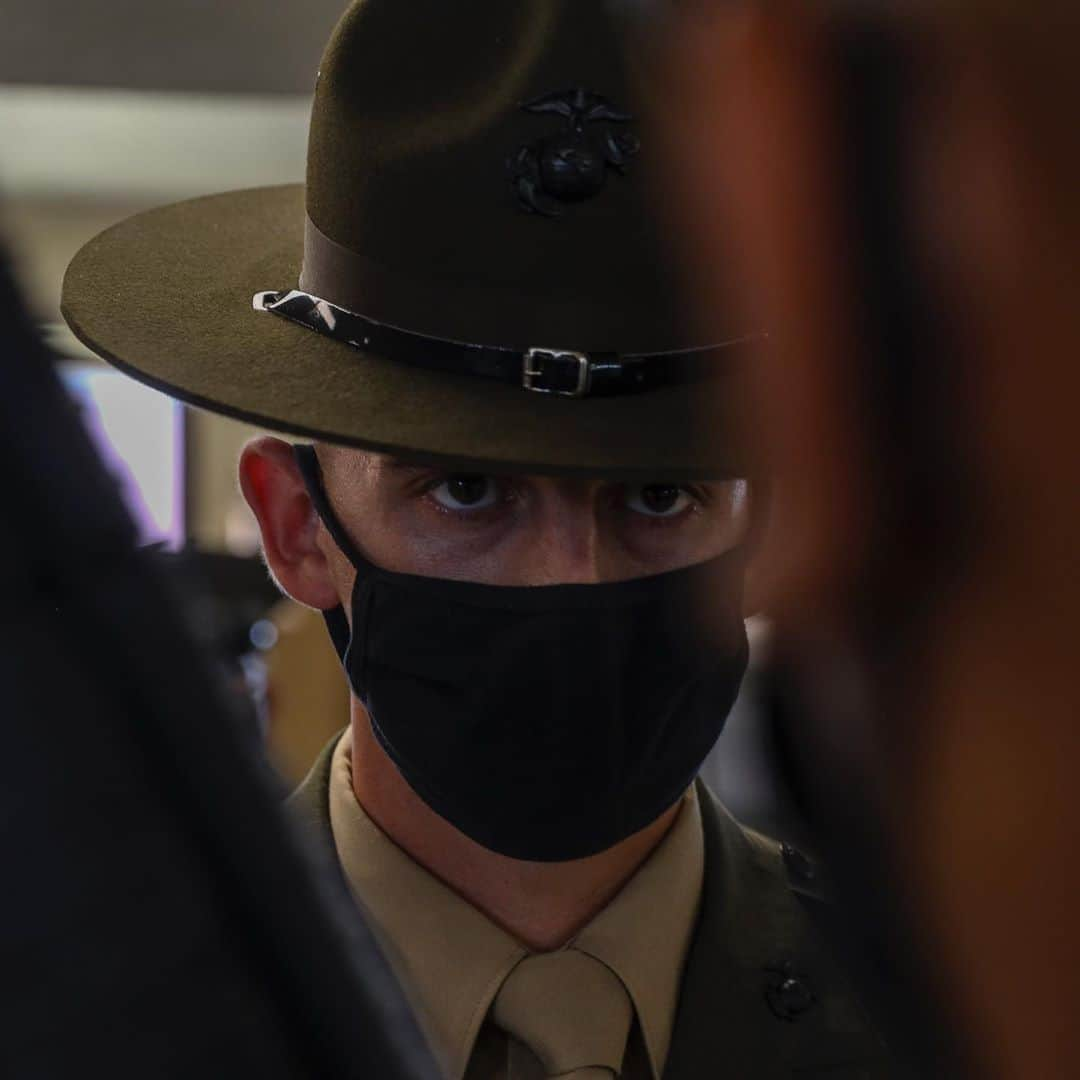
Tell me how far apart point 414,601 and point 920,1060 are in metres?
0.87

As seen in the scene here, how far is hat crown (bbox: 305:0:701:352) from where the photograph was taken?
924mm

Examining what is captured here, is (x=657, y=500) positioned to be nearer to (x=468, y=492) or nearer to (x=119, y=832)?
(x=468, y=492)

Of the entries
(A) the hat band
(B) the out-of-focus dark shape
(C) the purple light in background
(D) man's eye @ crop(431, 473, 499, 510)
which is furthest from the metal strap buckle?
(C) the purple light in background

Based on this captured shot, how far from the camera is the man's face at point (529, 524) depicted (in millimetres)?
1033

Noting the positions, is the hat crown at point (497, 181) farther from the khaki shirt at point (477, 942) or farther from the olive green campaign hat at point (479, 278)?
the khaki shirt at point (477, 942)

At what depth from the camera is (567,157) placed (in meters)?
0.94

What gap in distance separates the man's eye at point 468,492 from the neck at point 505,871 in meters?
0.20

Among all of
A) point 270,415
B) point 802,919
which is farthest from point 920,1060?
point 802,919

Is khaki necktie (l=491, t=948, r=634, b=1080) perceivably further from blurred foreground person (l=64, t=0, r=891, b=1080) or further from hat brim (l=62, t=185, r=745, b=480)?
hat brim (l=62, t=185, r=745, b=480)

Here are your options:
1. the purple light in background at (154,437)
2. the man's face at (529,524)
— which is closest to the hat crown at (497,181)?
the man's face at (529,524)

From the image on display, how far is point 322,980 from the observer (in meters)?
0.25

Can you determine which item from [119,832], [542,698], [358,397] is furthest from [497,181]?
[119,832]

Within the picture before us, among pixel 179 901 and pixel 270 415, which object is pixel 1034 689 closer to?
pixel 179 901

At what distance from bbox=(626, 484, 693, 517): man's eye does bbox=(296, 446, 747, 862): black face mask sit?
0.15 ft
